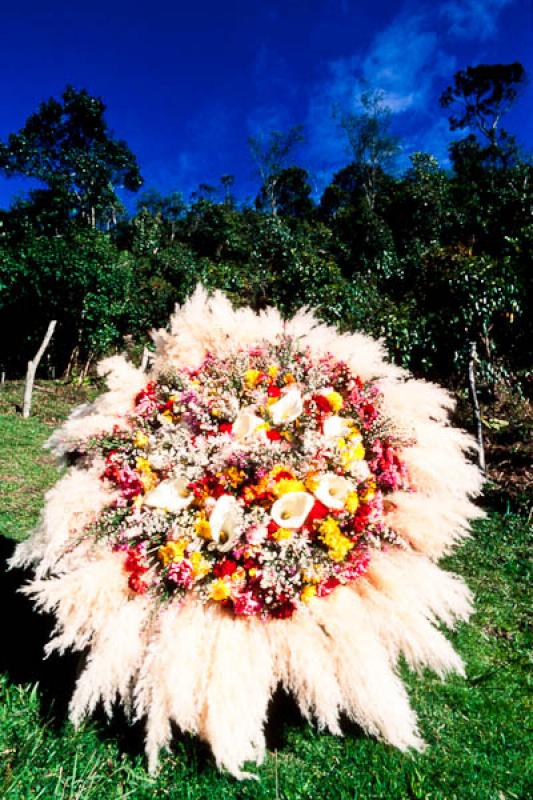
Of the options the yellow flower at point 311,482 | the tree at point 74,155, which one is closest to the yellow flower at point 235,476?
the yellow flower at point 311,482

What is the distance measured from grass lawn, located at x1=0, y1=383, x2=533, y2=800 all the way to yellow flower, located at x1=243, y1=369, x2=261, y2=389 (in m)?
1.30

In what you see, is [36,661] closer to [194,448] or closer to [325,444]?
[194,448]

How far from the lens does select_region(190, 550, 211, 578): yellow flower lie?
5.67 feet

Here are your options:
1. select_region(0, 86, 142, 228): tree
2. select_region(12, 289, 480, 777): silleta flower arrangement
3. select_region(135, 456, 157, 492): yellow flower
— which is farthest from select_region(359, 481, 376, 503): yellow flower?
select_region(0, 86, 142, 228): tree

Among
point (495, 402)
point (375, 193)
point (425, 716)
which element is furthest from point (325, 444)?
point (375, 193)

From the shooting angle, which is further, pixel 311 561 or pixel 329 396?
pixel 329 396

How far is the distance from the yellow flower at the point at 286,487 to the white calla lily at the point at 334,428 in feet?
0.84

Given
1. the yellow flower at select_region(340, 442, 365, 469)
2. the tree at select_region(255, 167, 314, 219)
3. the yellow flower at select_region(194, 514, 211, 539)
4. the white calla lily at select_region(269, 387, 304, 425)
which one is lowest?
the yellow flower at select_region(194, 514, 211, 539)

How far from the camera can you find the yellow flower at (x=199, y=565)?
1729 mm

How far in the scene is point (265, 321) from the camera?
2.46 meters

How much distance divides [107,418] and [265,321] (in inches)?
35.8

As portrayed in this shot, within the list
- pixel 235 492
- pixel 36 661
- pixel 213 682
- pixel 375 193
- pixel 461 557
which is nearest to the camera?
pixel 213 682

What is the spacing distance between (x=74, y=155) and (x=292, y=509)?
29.5 meters

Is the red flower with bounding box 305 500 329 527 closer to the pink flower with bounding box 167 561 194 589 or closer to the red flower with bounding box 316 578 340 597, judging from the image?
the red flower with bounding box 316 578 340 597
